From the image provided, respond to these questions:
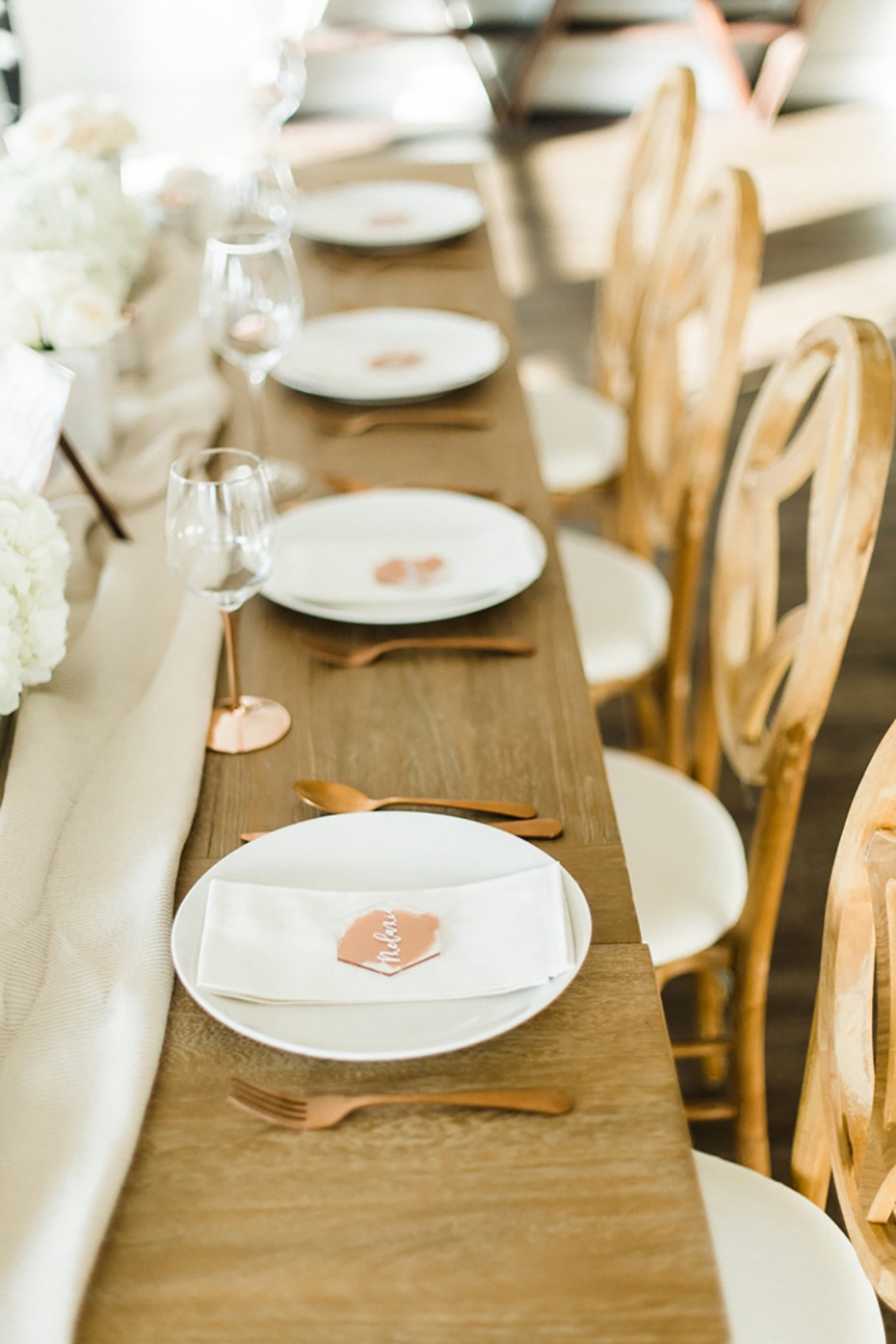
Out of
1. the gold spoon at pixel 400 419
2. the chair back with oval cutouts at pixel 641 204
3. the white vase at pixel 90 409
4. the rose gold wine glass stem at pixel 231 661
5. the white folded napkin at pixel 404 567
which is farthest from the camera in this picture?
the chair back with oval cutouts at pixel 641 204

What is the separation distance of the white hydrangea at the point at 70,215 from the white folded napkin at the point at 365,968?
32.2 inches

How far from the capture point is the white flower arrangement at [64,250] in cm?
121

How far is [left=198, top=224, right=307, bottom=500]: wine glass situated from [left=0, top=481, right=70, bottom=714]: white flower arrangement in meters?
0.38

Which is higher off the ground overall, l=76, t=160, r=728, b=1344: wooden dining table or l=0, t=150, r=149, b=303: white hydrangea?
l=0, t=150, r=149, b=303: white hydrangea

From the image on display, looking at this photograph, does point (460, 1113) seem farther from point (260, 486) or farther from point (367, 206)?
point (367, 206)

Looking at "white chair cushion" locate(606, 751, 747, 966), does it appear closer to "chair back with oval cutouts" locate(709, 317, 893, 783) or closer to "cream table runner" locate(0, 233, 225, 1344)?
Answer: "chair back with oval cutouts" locate(709, 317, 893, 783)

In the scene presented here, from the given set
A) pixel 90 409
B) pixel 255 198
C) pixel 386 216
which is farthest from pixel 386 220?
pixel 90 409

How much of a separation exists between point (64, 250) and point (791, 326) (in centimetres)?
300

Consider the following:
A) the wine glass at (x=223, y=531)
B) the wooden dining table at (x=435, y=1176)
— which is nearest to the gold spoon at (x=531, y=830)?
the wooden dining table at (x=435, y=1176)

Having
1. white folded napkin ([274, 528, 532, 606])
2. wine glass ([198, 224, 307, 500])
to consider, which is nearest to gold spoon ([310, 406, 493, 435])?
wine glass ([198, 224, 307, 500])

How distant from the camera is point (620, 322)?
8.03 ft

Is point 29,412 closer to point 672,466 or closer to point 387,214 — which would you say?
point 672,466

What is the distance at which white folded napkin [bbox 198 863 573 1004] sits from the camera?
2.71 feet

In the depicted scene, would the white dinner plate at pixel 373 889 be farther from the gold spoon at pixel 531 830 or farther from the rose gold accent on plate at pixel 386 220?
the rose gold accent on plate at pixel 386 220
